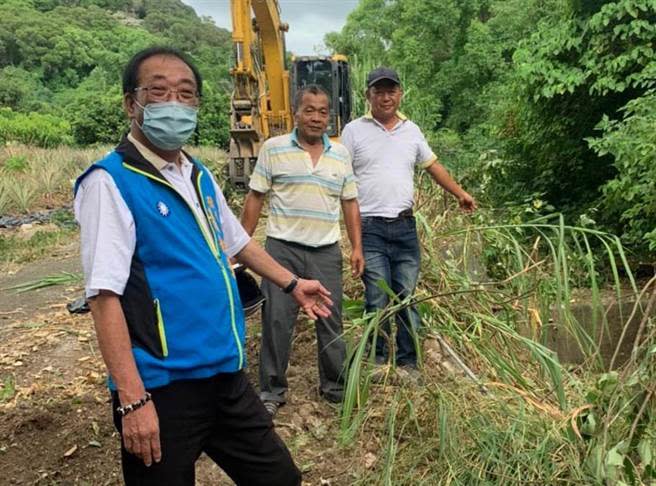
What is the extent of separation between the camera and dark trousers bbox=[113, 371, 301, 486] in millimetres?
1625

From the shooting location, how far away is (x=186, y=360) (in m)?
1.62

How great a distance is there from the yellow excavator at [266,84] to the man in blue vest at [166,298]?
7913 millimetres

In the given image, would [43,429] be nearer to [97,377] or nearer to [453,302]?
[97,377]

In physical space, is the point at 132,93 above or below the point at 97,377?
above

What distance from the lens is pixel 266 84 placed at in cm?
1089

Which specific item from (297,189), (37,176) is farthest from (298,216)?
(37,176)

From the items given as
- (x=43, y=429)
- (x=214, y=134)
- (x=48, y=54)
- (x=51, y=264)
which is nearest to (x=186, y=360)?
(x=43, y=429)

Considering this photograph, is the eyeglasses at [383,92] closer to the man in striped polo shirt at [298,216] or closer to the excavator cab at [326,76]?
the man in striped polo shirt at [298,216]

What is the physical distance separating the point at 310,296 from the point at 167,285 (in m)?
0.66

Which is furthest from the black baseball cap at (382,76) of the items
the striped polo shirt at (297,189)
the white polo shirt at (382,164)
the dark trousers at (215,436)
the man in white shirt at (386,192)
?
the dark trousers at (215,436)

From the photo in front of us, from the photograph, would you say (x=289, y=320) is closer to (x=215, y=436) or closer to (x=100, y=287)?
(x=215, y=436)

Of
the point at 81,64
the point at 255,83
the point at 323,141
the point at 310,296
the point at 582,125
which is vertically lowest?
the point at 310,296

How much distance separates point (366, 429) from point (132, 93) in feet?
6.26

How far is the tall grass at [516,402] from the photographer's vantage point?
172cm
